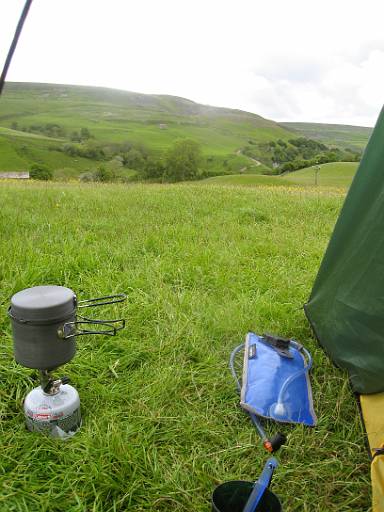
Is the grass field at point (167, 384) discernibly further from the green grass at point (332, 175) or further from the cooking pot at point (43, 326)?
the green grass at point (332, 175)

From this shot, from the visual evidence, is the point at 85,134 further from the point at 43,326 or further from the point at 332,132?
the point at 332,132

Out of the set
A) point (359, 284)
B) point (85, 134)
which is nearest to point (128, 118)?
point (85, 134)

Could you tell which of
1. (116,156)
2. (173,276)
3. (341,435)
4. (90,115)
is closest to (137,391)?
(341,435)

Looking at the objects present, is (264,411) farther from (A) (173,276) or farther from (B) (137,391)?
(A) (173,276)

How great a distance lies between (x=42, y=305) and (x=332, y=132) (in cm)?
16561

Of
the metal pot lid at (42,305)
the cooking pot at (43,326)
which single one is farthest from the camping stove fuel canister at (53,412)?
the metal pot lid at (42,305)

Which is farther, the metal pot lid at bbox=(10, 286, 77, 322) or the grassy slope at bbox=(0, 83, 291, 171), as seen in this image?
the grassy slope at bbox=(0, 83, 291, 171)

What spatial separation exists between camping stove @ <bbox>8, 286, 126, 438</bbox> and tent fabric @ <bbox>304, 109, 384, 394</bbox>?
1.26 meters

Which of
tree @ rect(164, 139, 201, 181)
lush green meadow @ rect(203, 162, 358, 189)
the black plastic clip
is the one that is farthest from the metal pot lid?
tree @ rect(164, 139, 201, 181)

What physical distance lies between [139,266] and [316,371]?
6.01 feet

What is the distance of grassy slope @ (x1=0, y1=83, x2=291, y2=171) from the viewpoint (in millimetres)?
91125

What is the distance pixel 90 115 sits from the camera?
113m

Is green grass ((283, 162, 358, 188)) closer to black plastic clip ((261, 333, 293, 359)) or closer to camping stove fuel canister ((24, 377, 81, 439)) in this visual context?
black plastic clip ((261, 333, 293, 359))

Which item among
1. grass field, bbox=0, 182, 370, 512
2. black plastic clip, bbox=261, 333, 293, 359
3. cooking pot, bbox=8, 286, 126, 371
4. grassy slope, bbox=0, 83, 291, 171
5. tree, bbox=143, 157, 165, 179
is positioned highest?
grassy slope, bbox=0, 83, 291, 171
